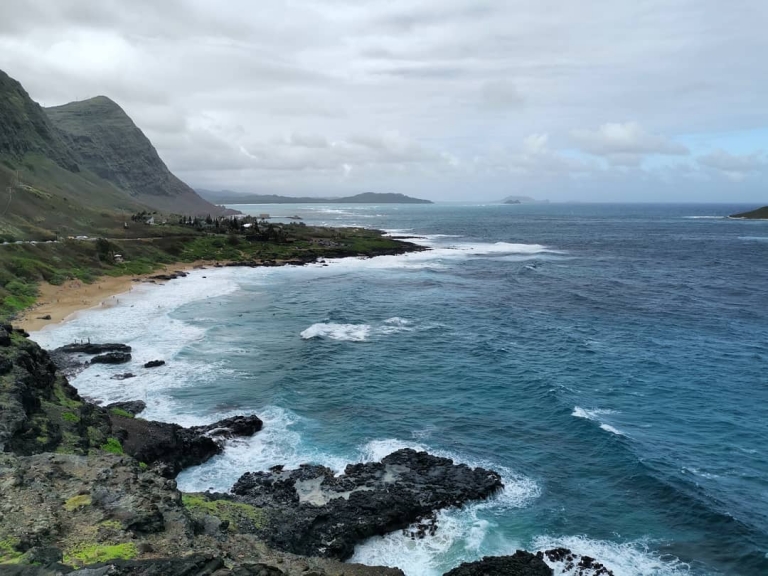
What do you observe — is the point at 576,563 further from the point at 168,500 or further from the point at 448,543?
the point at 168,500

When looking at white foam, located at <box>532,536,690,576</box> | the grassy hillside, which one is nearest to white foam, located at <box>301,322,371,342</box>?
the grassy hillside

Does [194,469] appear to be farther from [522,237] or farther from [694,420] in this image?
[522,237]

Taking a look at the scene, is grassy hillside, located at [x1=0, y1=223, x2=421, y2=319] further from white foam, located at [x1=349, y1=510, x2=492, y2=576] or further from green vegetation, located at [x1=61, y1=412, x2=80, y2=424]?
white foam, located at [x1=349, y1=510, x2=492, y2=576]

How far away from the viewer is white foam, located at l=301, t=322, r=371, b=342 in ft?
148

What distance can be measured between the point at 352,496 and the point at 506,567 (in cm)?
663

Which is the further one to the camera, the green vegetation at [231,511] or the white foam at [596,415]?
the white foam at [596,415]

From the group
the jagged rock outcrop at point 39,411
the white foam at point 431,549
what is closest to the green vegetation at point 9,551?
the jagged rock outcrop at point 39,411

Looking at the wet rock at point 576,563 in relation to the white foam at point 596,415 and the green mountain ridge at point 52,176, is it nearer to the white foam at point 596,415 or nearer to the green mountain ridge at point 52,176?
the white foam at point 596,415

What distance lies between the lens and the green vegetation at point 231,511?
17.5 m

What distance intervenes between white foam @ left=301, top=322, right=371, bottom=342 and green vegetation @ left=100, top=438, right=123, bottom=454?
74.7 ft

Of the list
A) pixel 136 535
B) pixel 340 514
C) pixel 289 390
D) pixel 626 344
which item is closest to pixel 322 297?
pixel 289 390

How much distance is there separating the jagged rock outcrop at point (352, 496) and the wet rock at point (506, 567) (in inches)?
146

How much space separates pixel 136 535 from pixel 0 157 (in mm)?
134918

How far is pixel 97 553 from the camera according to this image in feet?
39.7
